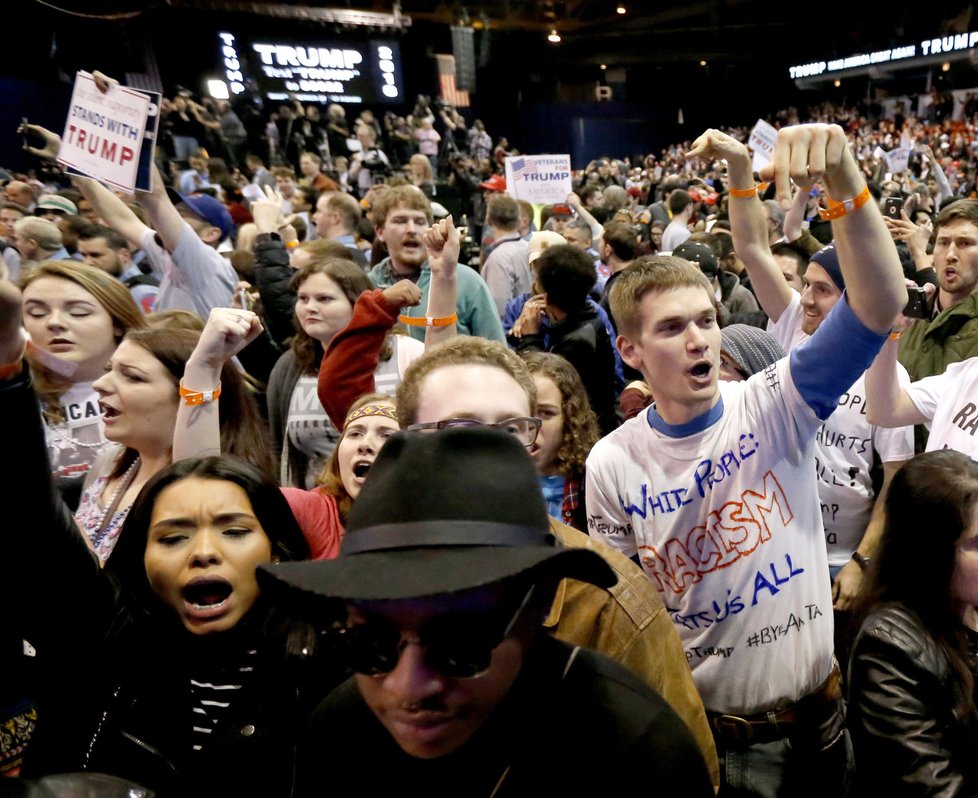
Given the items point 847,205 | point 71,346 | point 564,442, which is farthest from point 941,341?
point 71,346

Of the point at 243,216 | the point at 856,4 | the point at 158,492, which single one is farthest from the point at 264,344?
the point at 856,4

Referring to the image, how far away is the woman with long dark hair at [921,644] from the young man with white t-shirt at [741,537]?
0.11 meters

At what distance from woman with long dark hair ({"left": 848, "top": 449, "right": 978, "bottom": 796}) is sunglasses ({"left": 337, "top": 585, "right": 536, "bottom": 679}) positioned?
140 centimetres

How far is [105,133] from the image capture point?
3680 millimetres

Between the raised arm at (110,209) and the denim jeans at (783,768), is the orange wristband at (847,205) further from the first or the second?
the raised arm at (110,209)

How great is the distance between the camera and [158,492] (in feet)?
5.75

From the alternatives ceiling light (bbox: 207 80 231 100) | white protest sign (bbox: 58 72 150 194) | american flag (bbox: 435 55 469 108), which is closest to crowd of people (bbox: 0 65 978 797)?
white protest sign (bbox: 58 72 150 194)

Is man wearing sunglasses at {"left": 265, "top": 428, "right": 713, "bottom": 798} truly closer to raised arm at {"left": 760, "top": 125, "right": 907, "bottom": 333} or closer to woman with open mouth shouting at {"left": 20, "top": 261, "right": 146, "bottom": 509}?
raised arm at {"left": 760, "top": 125, "right": 907, "bottom": 333}

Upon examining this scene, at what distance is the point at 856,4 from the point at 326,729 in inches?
1325

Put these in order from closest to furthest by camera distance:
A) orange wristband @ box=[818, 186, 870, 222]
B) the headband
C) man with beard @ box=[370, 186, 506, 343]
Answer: orange wristband @ box=[818, 186, 870, 222] → the headband → man with beard @ box=[370, 186, 506, 343]

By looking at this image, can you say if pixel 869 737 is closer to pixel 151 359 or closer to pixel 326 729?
pixel 326 729

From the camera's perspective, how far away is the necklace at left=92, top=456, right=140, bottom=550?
2.18 metres

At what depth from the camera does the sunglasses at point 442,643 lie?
91 cm

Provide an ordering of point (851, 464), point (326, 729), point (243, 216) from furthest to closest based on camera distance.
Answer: point (243, 216), point (851, 464), point (326, 729)
